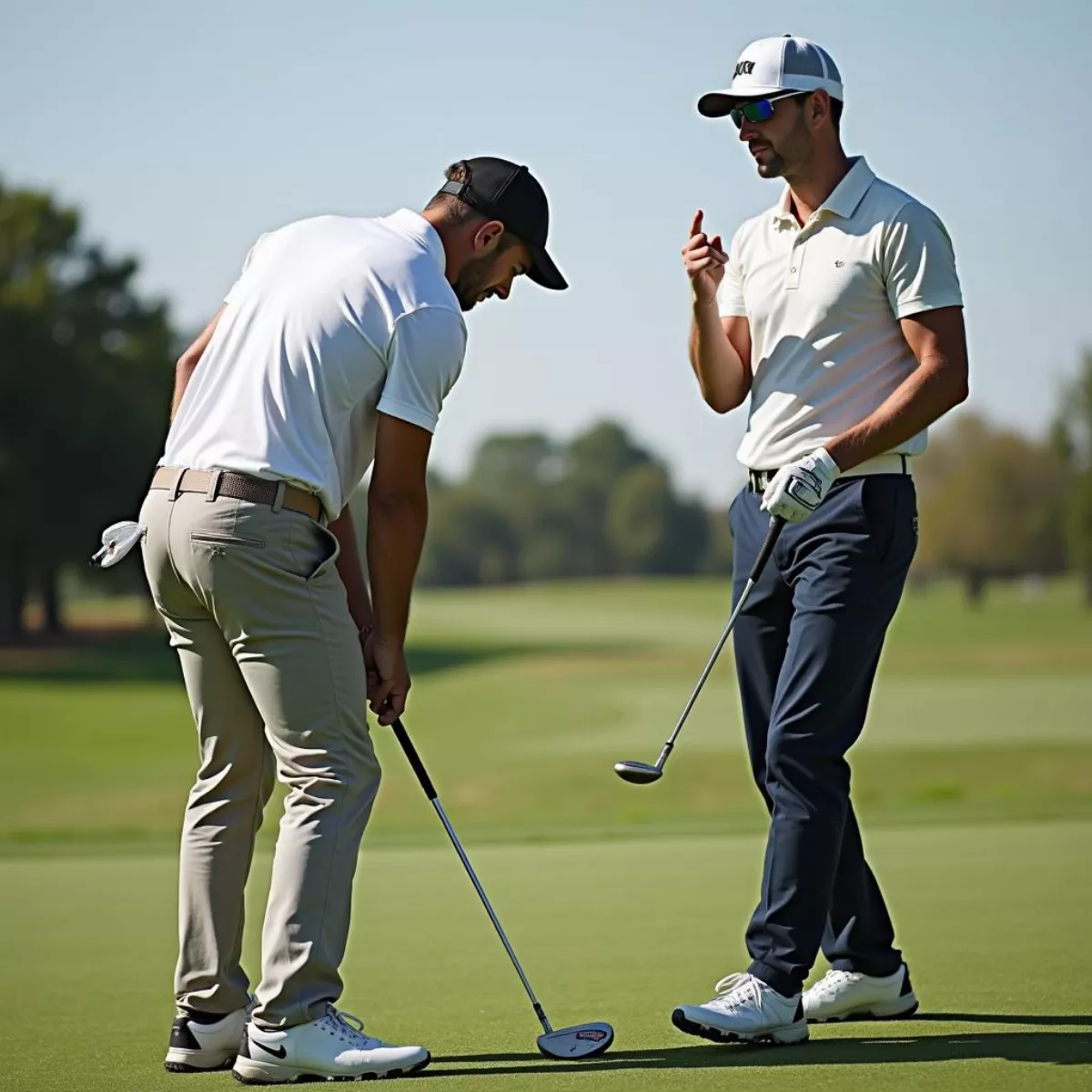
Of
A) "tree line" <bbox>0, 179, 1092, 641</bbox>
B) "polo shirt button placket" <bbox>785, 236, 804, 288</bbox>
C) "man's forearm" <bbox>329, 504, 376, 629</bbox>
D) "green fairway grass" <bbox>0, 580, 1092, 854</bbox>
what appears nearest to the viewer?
"man's forearm" <bbox>329, 504, 376, 629</bbox>

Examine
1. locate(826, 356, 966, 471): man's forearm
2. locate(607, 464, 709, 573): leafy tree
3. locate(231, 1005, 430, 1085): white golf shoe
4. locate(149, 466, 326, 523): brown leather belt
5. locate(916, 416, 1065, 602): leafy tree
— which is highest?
locate(826, 356, 966, 471): man's forearm

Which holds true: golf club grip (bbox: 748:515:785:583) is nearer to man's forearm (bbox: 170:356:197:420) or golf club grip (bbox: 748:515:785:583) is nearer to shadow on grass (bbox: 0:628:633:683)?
man's forearm (bbox: 170:356:197:420)

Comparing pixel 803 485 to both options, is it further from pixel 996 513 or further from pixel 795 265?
pixel 996 513

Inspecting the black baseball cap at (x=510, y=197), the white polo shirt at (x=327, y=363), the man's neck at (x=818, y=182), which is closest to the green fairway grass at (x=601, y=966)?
the white polo shirt at (x=327, y=363)

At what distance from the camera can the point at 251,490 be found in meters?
2.94

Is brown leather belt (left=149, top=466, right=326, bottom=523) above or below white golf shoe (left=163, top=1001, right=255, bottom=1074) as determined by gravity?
above

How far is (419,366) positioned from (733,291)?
0.93 m

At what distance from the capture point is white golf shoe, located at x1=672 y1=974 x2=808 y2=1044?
3035 millimetres

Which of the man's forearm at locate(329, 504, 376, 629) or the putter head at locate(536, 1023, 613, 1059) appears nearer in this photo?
the putter head at locate(536, 1023, 613, 1059)

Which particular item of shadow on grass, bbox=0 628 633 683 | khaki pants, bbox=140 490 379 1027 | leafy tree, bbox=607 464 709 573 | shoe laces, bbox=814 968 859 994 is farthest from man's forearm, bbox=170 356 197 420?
leafy tree, bbox=607 464 709 573

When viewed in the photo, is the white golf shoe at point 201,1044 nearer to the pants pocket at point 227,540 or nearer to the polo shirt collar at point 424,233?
the pants pocket at point 227,540

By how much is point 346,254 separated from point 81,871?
13.5 ft

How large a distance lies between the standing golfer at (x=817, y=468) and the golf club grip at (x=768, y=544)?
0.02 meters

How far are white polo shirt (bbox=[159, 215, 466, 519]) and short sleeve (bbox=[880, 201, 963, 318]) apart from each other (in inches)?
32.1
